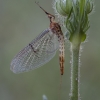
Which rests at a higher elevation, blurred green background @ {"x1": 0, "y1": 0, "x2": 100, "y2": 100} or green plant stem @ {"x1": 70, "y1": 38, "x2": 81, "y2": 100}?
blurred green background @ {"x1": 0, "y1": 0, "x2": 100, "y2": 100}

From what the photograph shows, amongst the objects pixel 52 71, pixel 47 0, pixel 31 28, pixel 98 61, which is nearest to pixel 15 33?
pixel 31 28

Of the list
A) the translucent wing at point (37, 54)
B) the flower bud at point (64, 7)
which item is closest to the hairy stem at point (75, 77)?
the flower bud at point (64, 7)

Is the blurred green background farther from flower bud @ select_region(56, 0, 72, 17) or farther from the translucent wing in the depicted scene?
flower bud @ select_region(56, 0, 72, 17)

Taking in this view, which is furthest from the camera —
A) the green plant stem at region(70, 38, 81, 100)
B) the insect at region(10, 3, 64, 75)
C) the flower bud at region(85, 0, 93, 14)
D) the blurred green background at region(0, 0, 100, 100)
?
the blurred green background at region(0, 0, 100, 100)

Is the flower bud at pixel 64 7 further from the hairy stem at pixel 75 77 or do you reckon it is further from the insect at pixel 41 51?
the insect at pixel 41 51

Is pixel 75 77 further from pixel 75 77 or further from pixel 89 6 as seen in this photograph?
pixel 89 6

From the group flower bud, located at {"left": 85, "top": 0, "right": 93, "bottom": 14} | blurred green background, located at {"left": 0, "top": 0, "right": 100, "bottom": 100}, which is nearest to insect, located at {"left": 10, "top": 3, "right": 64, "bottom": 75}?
flower bud, located at {"left": 85, "top": 0, "right": 93, "bottom": 14}

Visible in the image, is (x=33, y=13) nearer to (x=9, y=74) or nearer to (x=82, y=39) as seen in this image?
(x=9, y=74)
